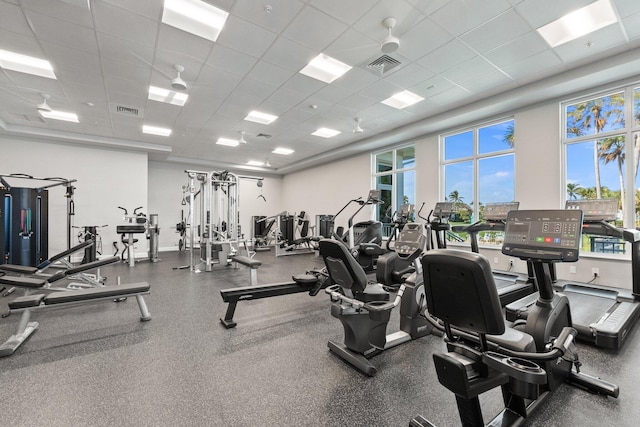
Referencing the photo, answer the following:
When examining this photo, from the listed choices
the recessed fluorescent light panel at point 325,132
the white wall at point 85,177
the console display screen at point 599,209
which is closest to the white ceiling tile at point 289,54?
the recessed fluorescent light panel at point 325,132

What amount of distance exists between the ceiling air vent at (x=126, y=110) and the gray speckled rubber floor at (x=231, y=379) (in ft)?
13.7

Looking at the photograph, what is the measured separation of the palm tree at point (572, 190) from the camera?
16.0ft

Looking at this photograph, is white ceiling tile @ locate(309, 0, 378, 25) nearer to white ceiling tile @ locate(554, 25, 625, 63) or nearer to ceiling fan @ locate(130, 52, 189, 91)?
ceiling fan @ locate(130, 52, 189, 91)

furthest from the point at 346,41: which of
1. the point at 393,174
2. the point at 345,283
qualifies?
the point at 393,174

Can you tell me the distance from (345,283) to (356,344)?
20.5 inches

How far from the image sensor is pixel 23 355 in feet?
7.87

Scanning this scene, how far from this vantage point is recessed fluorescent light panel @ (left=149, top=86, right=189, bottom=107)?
501 cm

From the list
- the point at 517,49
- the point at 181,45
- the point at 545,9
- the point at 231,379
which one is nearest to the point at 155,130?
the point at 181,45

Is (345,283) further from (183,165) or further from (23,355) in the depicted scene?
(183,165)

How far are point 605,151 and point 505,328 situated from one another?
5.37 metres

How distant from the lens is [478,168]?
6199mm

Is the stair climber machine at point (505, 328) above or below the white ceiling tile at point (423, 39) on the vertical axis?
below

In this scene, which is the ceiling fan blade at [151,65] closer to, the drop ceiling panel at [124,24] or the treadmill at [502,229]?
the drop ceiling panel at [124,24]

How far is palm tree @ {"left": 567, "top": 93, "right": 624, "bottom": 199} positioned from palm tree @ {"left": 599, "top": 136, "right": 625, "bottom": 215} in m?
0.08
